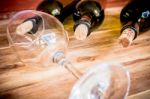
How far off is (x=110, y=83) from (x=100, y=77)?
2.7 inches

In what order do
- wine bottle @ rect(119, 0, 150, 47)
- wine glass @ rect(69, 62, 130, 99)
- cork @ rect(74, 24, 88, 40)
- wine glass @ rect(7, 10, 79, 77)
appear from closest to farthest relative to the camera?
wine glass @ rect(69, 62, 130, 99) < wine glass @ rect(7, 10, 79, 77) < cork @ rect(74, 24, 88, 40) < wine bottle @ rect(119, 0, 150, 47)

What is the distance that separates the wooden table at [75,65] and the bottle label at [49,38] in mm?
168

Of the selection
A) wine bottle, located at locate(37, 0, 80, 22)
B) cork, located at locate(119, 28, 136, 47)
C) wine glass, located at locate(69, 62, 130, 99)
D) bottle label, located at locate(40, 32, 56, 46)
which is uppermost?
wine bottle, located at locate(37, 0, 80, 22)

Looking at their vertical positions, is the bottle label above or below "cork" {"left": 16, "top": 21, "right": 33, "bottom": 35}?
below

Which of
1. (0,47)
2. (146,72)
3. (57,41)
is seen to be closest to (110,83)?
(57,41)

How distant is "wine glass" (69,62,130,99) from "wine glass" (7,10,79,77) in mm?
103

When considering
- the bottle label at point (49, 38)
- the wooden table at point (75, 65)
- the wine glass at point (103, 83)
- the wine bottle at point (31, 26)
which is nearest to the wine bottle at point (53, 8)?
the wooden table at point (75, 65)

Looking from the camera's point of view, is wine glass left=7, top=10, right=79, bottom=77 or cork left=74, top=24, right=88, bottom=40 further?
cork left=74, top=24, right=88, bottom=40

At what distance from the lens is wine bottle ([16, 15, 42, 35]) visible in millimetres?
712

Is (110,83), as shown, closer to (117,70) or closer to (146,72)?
(117,70)

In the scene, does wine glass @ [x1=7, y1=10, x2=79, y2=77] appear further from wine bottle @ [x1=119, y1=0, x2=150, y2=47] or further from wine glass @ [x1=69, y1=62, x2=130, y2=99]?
wine bottle @ [x1=119, y1=0, x2=150, y2=47]

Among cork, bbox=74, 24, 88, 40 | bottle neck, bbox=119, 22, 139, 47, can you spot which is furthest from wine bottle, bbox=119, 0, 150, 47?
cork, bbox=74, 24, 88, 40

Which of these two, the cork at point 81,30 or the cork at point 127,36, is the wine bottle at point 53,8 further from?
the cork at point 127,36

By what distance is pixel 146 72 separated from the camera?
2.74ft
